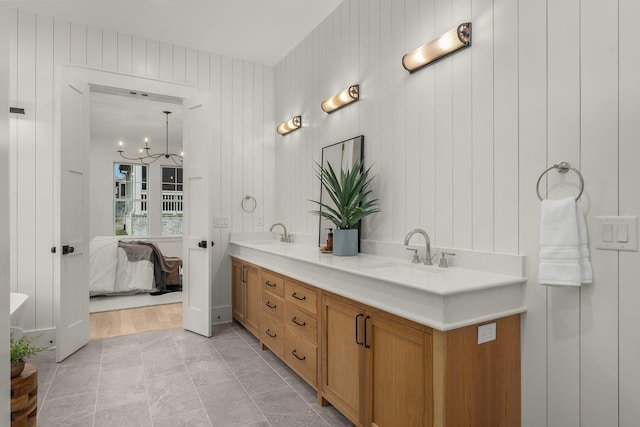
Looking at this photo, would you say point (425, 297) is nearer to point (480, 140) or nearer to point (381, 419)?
point (381, 419)

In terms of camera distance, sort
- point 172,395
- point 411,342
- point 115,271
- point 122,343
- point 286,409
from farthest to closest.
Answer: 1. point 115,271
2. point 122,343
3. point 172,395
4. point 286,409
5. point 411,342

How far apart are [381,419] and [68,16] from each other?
13.4 feet

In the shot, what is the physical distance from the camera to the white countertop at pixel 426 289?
1.45m

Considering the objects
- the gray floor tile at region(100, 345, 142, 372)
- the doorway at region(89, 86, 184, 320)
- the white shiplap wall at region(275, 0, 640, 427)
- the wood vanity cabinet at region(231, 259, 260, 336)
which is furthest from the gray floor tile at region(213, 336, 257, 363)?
the doorway at region(89, 86, 184, 320)

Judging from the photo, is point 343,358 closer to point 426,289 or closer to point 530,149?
point 426,289

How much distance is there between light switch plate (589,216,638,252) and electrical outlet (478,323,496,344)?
20.3 inches

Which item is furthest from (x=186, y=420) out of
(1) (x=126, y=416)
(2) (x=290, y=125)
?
(2) (x=290, y=125)

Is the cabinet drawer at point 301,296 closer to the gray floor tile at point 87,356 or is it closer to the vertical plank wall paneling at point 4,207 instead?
the gray floor tile at point 87,356

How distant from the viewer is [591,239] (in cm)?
145

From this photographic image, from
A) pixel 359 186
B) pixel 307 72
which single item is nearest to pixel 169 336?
pixel 359 186

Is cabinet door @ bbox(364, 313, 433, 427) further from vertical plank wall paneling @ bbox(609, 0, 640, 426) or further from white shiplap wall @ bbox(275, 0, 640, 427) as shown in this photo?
vertical plank wall paneling @ bbox(609, 0, 640, 426)

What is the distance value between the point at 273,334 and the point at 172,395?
2.73ft

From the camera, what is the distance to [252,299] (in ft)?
11.2

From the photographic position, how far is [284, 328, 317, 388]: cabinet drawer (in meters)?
2.35
